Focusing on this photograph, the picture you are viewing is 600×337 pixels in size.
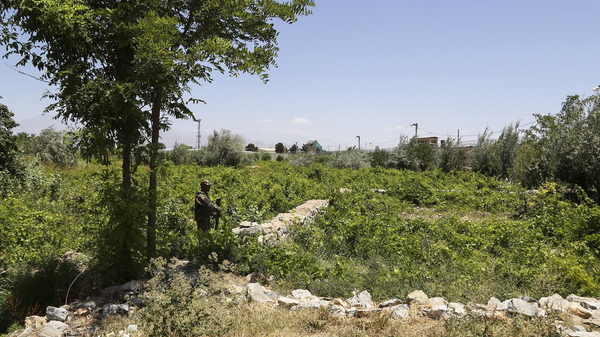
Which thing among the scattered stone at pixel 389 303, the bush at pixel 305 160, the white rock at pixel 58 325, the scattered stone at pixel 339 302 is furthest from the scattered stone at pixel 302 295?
the bush at pixel 305 160

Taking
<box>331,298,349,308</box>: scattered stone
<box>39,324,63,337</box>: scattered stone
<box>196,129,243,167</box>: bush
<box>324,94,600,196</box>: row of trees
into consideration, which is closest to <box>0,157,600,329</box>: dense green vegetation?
<box>331,298,349,308</box>: scattered stone

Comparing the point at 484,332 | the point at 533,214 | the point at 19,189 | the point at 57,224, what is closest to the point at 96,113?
the point at 57,224

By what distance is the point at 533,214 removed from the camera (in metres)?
9.89

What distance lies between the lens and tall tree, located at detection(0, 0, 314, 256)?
430 cm

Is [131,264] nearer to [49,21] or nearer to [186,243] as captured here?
[186,243]

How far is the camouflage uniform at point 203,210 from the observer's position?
20.3ft

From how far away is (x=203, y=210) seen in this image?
6266 millimetres

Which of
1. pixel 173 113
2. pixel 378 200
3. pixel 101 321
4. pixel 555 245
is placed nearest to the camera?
pixel 101 321

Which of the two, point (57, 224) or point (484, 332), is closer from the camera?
point (484, 332)

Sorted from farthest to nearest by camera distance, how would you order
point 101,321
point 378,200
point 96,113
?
point 378,200
point 96,113
point 101,321

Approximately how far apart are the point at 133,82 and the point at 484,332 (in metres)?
5.36

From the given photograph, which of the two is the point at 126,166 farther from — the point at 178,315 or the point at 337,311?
the point at 337,311

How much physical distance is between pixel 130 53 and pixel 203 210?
290 cm

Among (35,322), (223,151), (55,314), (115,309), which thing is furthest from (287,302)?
(223,151)
